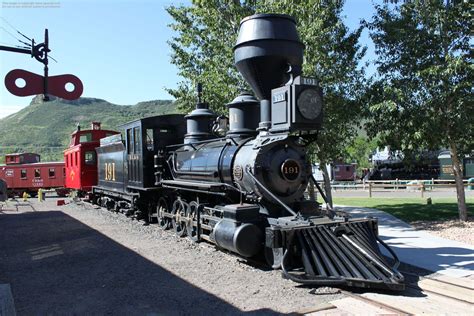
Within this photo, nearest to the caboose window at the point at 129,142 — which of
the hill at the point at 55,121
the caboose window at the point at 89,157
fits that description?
the caboose window at the point at 89,157

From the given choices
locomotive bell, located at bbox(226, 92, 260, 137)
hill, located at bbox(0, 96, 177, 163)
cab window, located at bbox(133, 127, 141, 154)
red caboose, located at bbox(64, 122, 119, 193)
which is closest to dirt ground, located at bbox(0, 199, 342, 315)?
locomotive bell, located at bbox(226, 92, 260, 137)

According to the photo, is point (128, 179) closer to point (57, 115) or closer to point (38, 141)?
point (38, 141)

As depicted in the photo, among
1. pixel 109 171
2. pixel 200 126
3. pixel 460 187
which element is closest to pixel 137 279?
pixel 200 126

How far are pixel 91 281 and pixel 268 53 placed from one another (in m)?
4.77

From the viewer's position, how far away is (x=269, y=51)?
7.46 metres

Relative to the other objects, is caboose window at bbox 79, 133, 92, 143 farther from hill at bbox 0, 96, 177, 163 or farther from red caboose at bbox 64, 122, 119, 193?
hill at bbox 0, 96, 177, 163

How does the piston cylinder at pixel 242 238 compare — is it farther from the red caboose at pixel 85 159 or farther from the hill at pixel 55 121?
the hill at pixel 55 121

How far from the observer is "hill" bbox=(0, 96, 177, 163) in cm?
12329

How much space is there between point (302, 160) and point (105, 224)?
751 centimetres

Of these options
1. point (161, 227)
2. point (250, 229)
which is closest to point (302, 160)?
point (250, 229)

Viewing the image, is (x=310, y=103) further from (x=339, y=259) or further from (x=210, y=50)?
(x=210, y=50)

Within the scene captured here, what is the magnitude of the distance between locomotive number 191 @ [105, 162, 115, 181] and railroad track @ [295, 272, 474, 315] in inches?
442

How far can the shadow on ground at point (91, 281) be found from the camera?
5215 millimetres

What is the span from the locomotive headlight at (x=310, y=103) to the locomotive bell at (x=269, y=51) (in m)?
0.81
